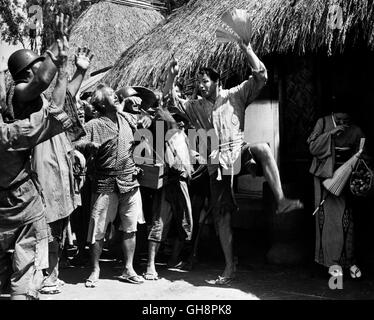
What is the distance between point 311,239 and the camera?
558cm

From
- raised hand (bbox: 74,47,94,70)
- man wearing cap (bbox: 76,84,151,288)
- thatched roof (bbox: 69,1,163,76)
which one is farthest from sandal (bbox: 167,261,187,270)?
thatched roof (bbox: 69,1,163,76)

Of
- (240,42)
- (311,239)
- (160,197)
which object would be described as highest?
(240,42)

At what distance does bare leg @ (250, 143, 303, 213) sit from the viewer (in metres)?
5.20

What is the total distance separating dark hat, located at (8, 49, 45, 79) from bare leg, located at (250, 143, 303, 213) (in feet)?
7.75

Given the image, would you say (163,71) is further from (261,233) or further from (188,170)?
(261,233)

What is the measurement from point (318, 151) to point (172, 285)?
189 centimetres

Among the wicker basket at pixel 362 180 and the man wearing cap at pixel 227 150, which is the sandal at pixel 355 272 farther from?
the man wearing cap at pixel 227 150

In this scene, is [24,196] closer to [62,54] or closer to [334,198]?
[62,54]

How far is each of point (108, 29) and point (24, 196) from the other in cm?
812

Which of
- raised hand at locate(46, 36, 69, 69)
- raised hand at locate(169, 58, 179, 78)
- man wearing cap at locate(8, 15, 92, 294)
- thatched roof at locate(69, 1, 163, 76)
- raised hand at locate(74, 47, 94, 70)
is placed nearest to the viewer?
raised hand at locate(46, 36, 69, 69)

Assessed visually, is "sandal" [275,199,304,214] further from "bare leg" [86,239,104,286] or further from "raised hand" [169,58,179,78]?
"bare leg" [86,239,104,286]

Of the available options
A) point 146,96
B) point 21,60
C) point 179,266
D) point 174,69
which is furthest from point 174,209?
point 21,60

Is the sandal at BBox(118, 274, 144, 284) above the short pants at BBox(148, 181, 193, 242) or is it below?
below

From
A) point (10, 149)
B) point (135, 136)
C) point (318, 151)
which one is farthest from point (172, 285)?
point (10, 149)
